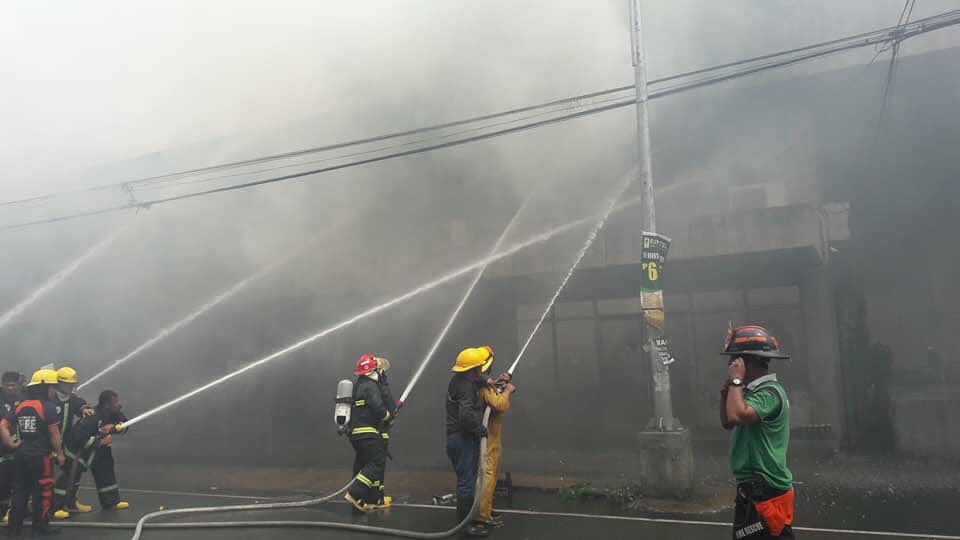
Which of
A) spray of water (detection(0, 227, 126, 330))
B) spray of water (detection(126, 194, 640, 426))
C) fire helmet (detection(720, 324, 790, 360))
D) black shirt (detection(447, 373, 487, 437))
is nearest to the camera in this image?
fire helmet (detection(720, 324, 790, 360))

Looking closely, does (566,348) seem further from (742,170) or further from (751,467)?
(751,467)

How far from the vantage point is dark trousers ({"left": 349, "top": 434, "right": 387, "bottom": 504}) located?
5707 mm

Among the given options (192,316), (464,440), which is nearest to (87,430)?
(464,440)

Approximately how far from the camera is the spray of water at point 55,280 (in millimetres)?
11734

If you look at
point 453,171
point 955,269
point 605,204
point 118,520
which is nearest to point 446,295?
point 453,171

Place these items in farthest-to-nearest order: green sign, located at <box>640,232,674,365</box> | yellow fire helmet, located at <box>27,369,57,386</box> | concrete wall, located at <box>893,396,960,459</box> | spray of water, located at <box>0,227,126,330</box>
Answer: spray of water, located at <box>0,227,126,330</box>, concrete wall, located at <box>893,396,960,459</box>, green sign, located at <box>640,232,674,365</box>, yellow fire helmet, located at <box>27,369,57,386</box>

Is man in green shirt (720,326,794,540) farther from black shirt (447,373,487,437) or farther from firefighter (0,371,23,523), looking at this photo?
firefighter (0,371,23,523)

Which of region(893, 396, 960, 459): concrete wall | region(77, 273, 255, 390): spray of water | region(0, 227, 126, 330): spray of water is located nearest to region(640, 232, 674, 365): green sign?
region(893, 396, 960, 459): concrete wall

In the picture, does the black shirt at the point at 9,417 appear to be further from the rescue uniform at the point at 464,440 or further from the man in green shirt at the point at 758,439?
the man in green shirt at the point at 758,439

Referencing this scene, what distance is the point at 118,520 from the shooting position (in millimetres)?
6043

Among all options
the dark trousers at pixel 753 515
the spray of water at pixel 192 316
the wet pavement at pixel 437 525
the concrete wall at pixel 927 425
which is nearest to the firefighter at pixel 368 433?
the wet pavement at pixel 437 525

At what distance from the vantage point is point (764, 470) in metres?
2.64

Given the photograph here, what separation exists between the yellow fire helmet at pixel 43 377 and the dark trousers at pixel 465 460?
3.50 metres

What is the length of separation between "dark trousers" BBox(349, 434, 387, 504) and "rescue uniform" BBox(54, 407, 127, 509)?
2638mm
